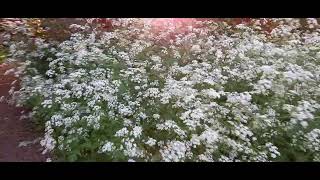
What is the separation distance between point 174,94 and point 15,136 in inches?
108

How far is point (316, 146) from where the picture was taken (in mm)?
5652

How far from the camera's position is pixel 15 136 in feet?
21.6

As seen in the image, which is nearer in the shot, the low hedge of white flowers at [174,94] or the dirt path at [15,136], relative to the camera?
the low hedge of white flowers at [174,94]

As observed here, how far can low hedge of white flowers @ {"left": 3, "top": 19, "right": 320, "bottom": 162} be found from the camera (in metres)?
5.76

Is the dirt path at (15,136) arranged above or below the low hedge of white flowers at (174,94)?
below

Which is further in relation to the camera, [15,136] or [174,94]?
[15,136]

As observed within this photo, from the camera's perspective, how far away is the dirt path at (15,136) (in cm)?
623

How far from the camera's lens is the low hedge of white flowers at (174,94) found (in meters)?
5.76

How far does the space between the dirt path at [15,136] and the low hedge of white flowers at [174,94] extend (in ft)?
0.79
